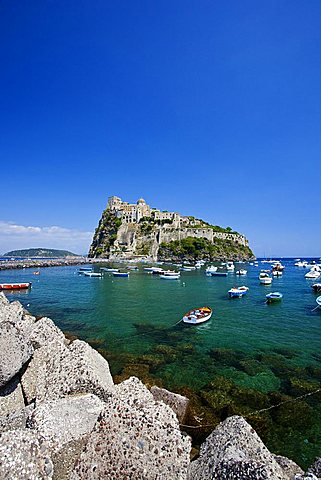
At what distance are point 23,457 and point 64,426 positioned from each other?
34.7 inches

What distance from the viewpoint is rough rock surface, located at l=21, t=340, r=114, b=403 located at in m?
5.50

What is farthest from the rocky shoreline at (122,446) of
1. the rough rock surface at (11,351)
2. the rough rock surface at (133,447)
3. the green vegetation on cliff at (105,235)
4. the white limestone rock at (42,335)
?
the green vegetation on cliff at (105,235)

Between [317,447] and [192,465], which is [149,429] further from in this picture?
[317,447]

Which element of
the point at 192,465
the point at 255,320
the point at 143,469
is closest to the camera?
the point at 143,469

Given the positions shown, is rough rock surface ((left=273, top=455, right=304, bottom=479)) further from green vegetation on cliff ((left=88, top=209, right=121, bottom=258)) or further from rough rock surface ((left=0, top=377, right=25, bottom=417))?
green vegetation on cliff ((left=88, top=209, right=121, bottom=258))

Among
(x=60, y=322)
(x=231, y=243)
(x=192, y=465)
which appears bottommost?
Result: (x=60, y=322)

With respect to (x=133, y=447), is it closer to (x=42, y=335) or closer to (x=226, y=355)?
(x=42, y=335)

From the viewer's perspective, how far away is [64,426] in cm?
387

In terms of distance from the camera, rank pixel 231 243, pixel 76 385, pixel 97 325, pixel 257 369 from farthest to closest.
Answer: pixel 231 243 < pixel 97 325 < pixel 257 369 < pixel 76 385

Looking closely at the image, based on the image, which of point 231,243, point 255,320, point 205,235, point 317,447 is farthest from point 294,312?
point 231,243

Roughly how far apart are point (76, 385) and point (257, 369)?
10038mm

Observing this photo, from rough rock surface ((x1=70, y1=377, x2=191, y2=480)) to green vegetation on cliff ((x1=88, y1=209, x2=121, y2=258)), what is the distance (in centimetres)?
12068

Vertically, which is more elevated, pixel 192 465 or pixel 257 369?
pixel 192 465

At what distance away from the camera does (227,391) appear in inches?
402
